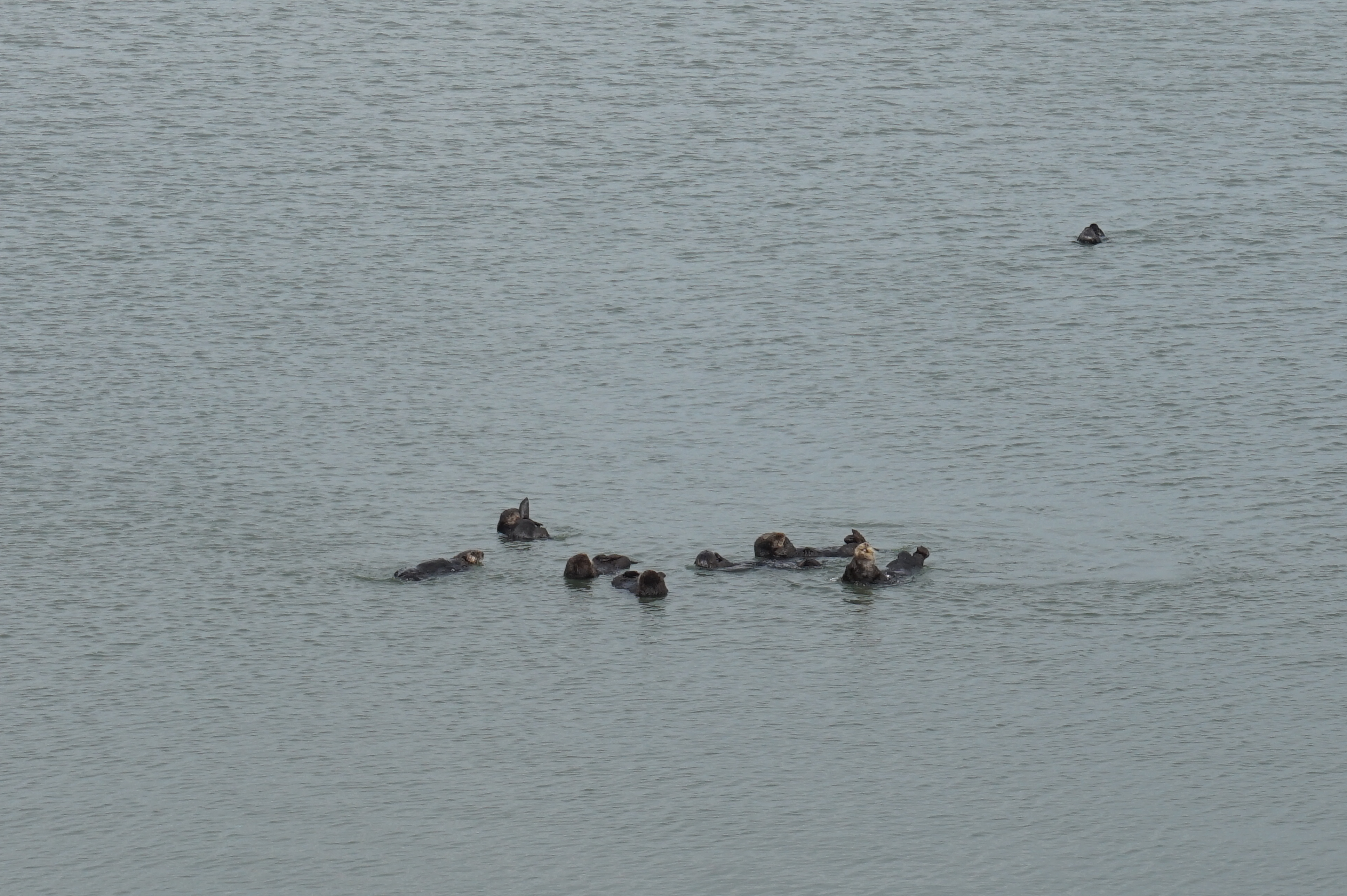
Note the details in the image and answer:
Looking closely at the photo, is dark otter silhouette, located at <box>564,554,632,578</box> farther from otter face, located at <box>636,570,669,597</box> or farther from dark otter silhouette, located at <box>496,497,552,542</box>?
dark otter silhouette, located at <box>496,497,552,542</box>

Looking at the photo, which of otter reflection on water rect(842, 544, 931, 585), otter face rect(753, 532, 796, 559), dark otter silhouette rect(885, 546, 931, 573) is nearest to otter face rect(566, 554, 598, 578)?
otter face rect(753, 532, 796, 559)

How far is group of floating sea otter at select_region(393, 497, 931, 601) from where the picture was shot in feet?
151

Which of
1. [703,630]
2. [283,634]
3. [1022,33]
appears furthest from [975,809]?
[1022,33]

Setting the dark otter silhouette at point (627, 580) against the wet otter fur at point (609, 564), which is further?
the wet otter fur at point (609, 564)

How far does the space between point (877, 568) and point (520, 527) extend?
8140mm

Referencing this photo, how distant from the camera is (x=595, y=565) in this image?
47.0 metres

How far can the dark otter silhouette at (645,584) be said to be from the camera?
148 ft

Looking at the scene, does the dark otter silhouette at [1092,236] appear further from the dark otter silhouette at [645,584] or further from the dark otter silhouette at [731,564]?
the dark otter silhouette at [645,584]

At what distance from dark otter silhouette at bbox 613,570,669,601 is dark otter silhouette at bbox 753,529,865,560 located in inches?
89.9

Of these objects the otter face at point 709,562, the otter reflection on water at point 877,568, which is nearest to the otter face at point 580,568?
the otter face at point 709,562

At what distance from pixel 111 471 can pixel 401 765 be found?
65.5 ft

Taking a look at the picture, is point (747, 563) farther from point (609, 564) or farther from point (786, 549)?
point (609, 564)

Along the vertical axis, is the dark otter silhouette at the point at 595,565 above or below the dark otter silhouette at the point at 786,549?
below

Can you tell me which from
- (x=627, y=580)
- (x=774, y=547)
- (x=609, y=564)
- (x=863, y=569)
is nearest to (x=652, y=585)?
(x=627, y=580)
